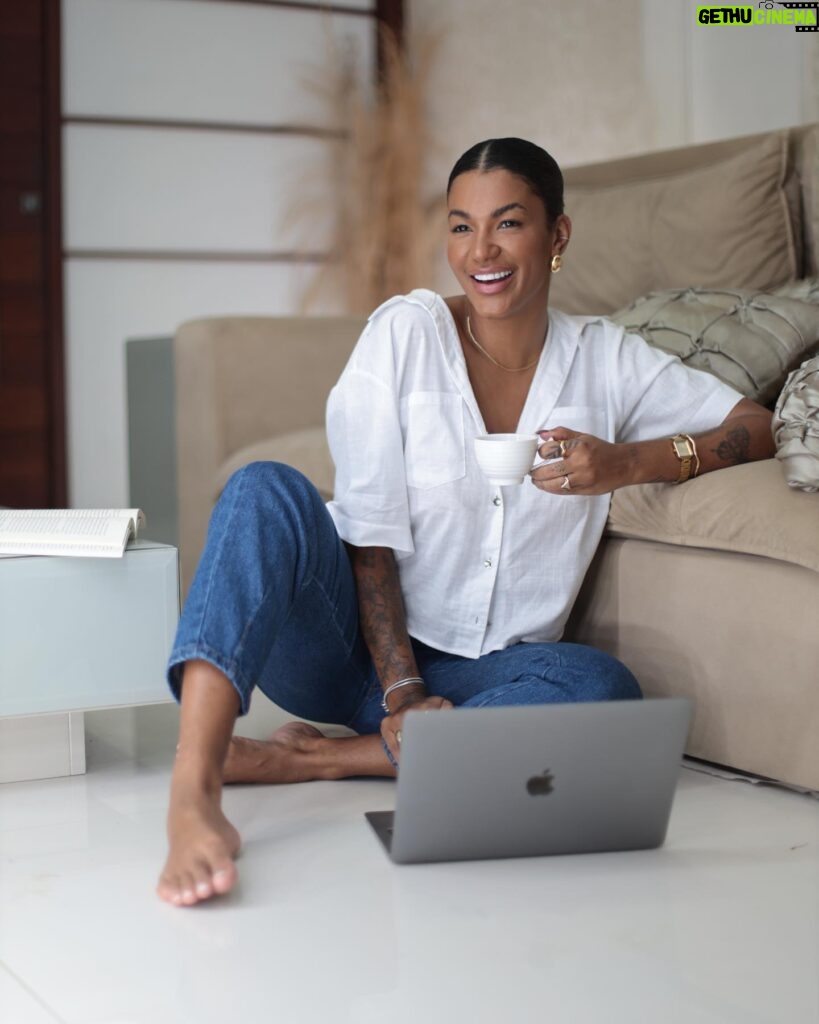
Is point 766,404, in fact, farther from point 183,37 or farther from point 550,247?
point 183,37

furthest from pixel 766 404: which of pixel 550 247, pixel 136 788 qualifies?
pixel 136 788

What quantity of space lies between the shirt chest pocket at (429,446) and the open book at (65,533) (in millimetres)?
379

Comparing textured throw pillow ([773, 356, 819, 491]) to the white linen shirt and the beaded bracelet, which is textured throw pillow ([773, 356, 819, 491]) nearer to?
the white linen shirt

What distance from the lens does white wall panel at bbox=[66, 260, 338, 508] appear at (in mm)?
4348

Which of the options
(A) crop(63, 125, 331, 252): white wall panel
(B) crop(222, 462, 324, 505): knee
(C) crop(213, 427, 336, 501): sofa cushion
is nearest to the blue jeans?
(B) crop(222, 462, 324, 505): knee

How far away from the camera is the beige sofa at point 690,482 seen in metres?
1.62

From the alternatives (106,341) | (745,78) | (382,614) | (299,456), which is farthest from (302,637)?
(106,341)

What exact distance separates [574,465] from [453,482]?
0.16 m

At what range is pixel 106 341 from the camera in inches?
173

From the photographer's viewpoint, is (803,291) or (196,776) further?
(803,291)

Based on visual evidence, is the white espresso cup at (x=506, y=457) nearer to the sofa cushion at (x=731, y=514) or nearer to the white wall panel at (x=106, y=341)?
the sofa cushion at (x=731, y=514)

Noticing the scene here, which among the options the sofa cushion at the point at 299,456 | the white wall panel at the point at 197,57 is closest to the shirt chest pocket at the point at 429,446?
the sofa cushion at the point at 299,456

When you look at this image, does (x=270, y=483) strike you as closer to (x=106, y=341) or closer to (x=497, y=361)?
(x=497, y=361)

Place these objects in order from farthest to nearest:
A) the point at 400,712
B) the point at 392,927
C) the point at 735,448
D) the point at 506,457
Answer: the point at 735,448
the point at 400,712
the point at 506,457
the point at 392,927
